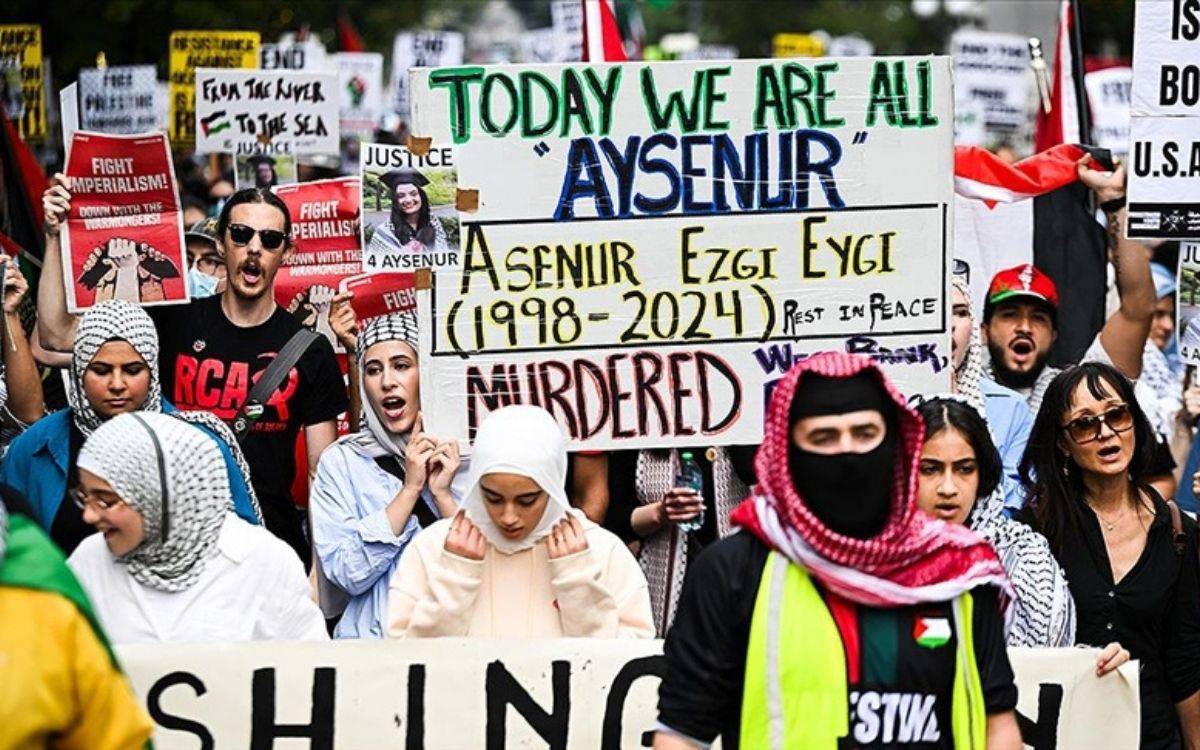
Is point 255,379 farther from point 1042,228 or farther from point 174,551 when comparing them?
point 1042,228

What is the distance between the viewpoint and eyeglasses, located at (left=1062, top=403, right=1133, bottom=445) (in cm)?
587

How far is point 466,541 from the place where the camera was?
17.6ft

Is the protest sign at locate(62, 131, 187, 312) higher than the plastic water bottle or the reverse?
higher

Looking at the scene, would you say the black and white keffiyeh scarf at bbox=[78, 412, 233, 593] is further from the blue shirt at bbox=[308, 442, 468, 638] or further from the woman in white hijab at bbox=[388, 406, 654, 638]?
the blue shirt at bbox=[308, 442, 468, 638]

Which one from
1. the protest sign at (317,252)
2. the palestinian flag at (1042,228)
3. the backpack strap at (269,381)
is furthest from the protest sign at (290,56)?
the backpack strap at (269,381)

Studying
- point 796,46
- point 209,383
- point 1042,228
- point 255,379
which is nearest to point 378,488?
point 255,379

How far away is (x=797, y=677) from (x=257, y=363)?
3648 mm

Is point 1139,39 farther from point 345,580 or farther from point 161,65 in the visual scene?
point 161,65

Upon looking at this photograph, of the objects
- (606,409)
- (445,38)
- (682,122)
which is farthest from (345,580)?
(445,38)

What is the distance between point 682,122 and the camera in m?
6.44

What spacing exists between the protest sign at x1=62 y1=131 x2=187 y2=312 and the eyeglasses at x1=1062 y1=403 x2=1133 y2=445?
336cm

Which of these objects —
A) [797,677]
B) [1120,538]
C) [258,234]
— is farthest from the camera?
[258,234]

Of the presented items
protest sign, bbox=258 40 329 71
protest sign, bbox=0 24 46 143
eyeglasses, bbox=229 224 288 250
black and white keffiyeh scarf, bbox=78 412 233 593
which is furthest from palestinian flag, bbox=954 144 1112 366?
protest sign, bbox=258 40 329 71

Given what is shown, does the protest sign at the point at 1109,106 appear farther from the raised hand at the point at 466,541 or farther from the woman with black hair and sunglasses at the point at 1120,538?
the raised hand at the point at 466,541
